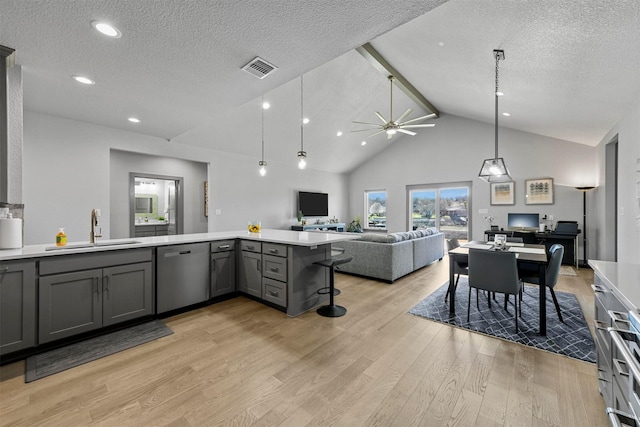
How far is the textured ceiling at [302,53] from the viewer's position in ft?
6.02

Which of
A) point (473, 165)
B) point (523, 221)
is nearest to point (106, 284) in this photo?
point (523, 221)

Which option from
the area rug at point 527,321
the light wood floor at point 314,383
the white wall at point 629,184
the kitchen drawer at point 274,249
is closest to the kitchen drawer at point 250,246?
the kitchen drawer at point 274,249

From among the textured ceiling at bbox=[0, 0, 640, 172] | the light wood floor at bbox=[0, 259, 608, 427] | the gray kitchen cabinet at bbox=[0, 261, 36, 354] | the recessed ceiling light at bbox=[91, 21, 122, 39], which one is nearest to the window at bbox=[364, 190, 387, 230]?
the textured ceiling at bbox=[0, 0, 640, 172]

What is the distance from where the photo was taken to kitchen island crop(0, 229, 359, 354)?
2.19m

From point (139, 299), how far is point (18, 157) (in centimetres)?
174

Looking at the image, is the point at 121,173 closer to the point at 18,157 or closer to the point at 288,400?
the point at 18,157

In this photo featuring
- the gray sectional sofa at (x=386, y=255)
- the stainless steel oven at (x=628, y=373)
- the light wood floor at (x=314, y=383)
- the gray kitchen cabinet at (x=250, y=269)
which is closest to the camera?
the stainless steel oven at (x=628, y=373)

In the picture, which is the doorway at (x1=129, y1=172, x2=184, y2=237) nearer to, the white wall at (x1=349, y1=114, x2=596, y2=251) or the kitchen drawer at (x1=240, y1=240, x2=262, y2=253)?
the kitchen drawer at (x1=240, y1=240, x2=262, y2=253)

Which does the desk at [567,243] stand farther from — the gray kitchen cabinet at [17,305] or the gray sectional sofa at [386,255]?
the gray kitchen cabinet at [17,305]

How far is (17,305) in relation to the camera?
215 centimetres

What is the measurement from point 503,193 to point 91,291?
8.33 metres

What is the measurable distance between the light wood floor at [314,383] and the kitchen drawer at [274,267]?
1.93 ft

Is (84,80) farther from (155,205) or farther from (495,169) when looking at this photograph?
(155,205)

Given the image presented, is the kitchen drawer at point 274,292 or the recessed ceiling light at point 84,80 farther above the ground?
the recessed ceiling light at point 84,80
